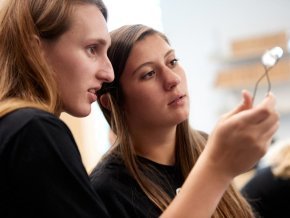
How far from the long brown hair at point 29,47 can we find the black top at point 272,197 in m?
0.93

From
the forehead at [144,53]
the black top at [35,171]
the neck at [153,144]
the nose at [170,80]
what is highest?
the forehead at [144,53]

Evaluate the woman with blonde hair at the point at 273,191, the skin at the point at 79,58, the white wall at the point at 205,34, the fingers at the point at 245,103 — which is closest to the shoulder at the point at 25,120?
the skin at the point at 79,58

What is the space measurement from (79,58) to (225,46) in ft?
10.6

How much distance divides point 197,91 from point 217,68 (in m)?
0.30

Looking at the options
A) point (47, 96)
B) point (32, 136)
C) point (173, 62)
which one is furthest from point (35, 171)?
point (173, 62)

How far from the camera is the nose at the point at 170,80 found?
108cm

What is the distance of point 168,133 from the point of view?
1.16 metres

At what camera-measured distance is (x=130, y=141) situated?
1.12m

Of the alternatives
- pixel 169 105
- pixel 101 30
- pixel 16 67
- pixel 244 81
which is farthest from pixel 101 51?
pixel 244 81

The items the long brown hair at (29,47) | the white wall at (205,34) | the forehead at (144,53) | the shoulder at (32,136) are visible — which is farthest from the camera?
the white wall at (205,34)

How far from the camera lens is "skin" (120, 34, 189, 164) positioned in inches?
42.6

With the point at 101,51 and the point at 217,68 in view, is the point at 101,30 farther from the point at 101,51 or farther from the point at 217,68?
the point at 217,68

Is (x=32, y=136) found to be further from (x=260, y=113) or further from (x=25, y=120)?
(x=260, y=113)

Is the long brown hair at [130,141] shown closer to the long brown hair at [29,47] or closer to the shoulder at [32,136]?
the long brown hair at [29,47]
